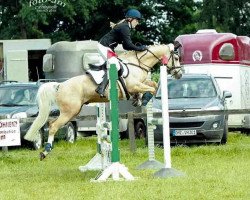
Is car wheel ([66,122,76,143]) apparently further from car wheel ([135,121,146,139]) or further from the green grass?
the green grass

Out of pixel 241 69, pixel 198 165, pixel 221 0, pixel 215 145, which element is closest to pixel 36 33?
pixel 221 0

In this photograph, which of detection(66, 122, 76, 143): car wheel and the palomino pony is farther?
detection(66, 122, 76, 143): car wheel

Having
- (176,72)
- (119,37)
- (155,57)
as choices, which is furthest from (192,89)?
(119,37)

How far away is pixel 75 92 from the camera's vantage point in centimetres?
1559

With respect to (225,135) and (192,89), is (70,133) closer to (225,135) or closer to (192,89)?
(192,89)

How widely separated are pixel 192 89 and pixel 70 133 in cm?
384

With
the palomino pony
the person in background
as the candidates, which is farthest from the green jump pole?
the palomino pony

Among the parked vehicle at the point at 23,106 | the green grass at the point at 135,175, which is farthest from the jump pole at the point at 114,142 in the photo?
the parked vehicle at the point at 23,106

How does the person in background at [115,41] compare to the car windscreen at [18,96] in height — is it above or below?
above

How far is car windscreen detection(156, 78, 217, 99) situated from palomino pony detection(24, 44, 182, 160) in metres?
7.57

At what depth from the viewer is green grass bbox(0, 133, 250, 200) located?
40.5 ft

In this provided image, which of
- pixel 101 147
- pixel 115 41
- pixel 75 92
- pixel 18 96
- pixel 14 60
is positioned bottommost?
pixel 101 147

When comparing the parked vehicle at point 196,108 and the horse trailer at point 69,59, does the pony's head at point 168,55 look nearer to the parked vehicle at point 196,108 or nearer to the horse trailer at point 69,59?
the parked vehicle at point 196,108

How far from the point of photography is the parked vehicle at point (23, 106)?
22828mm
